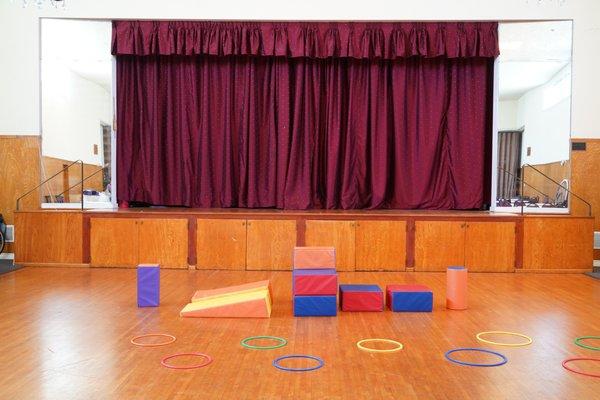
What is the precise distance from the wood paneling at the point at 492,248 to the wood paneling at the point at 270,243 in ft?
6.79

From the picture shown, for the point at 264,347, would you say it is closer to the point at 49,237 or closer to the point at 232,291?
the point at 232,291

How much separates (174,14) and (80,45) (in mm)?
1436

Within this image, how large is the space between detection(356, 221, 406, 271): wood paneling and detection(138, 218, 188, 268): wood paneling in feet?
6.68

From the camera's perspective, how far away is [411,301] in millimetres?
4836

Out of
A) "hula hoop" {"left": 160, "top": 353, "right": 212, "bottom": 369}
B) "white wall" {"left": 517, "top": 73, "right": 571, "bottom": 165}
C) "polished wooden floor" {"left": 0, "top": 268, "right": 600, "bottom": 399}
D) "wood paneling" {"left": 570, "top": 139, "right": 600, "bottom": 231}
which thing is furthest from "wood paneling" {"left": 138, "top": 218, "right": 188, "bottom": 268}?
"wood paneling" {"left": 570, "top": 139, "right": 600, "bottom": 231}

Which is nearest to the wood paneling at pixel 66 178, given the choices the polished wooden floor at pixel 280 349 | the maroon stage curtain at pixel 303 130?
the maroon stage curtain at pixel 303 130

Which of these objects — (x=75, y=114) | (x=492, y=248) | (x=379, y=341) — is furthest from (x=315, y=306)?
(x=75, y=114)

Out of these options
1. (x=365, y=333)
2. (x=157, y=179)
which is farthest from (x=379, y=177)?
(x=365, y=333)

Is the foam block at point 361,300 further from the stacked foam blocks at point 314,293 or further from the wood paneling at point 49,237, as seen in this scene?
the wood paneling at point 49,237

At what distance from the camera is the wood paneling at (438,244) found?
689cm

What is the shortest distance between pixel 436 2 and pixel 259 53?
2352 mm

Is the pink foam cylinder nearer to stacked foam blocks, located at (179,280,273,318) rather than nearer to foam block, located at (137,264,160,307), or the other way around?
stacked foam blocks, located at (179,280,273,318)

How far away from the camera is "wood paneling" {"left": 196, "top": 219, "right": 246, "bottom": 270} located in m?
6.93

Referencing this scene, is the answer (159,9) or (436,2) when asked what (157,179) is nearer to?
(159,9)
